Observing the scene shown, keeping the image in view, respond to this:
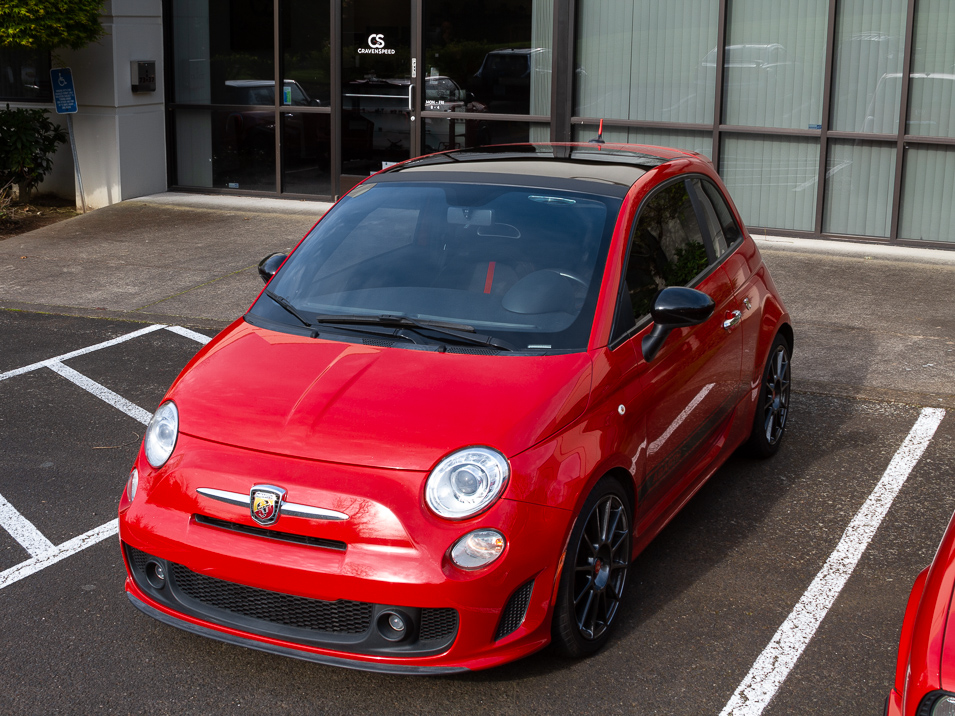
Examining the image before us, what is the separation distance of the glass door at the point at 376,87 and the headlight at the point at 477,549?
32.0 ft

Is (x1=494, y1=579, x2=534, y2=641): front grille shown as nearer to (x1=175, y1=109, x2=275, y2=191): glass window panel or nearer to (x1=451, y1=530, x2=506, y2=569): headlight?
(x1=451, y1=530, x2=506, y2=569): headlight

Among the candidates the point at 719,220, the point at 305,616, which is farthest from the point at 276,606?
the point at 719,220

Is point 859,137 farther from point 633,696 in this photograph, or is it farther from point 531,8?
point 633,696

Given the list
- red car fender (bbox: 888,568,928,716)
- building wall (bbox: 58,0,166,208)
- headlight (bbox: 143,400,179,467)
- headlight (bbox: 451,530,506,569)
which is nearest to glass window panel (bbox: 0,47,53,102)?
building wall (bbox: 58,0,166,208)

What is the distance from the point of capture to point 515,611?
3426 millimetres

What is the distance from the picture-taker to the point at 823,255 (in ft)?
34.7

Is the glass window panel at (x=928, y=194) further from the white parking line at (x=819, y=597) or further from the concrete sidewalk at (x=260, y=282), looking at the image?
the white parking line at (x=819, y=597)

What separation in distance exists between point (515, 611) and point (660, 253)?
1.82 m

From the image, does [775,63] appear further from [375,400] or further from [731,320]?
[375,400]

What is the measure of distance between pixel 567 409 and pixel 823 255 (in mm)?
7648

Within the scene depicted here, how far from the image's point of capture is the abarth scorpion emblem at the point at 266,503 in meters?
3.37

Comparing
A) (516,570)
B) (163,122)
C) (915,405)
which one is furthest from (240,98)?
(516,570)

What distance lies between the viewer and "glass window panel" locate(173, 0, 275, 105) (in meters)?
13.1

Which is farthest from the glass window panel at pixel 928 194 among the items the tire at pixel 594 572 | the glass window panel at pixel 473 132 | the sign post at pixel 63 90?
the sign post at pixel 63 90
